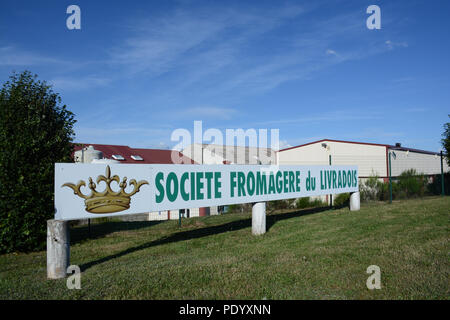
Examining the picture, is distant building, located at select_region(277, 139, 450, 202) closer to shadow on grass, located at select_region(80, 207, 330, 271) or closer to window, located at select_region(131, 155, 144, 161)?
window, located at select_region(131, 155, 144, 161)

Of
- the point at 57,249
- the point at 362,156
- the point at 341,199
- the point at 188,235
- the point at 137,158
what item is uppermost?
the point at 137,158

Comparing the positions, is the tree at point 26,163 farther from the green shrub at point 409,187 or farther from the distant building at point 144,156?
the green shrub at point 409,187

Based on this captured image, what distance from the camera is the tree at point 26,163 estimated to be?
29.8ft

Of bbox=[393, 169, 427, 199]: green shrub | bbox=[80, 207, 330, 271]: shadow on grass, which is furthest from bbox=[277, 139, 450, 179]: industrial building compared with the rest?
bbox=[80, 207, 330, 271]: shadow on grass

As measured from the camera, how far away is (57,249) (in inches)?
264

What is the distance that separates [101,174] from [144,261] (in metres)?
2.14

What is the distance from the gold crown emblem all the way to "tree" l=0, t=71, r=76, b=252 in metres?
3.05

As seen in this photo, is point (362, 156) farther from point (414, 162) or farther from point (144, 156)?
point (144, 156)

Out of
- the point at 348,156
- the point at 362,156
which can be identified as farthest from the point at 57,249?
the point at 348,156

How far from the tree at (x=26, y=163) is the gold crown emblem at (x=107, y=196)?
10.0ft

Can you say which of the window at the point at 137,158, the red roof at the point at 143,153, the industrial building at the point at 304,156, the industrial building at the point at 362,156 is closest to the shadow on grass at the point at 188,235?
the industrial building at the point at 304,156

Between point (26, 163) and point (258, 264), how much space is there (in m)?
6.71
